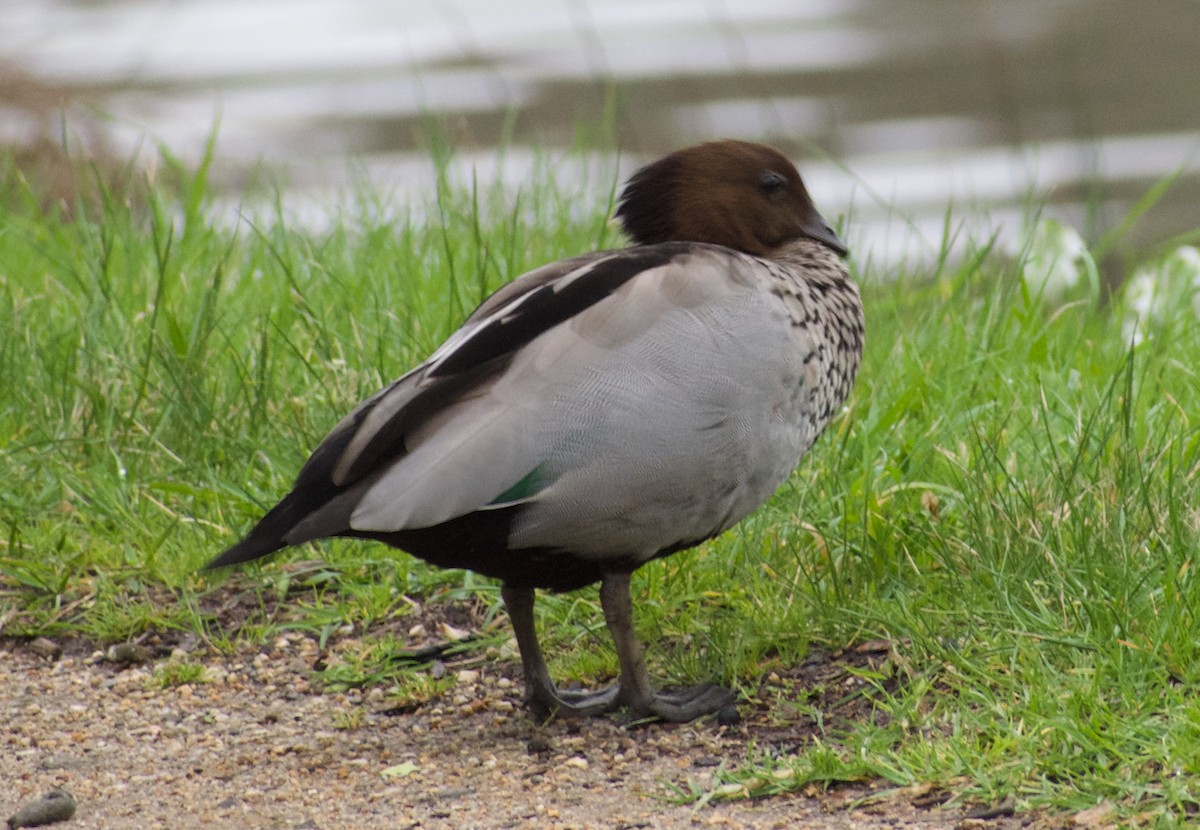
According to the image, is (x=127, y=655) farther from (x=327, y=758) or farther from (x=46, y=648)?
(x=327, y=758)

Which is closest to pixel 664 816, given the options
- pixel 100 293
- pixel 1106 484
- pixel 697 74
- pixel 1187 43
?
pixel 1106 484

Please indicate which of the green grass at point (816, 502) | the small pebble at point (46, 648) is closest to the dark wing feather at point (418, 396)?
the green grass at point (816, 502)

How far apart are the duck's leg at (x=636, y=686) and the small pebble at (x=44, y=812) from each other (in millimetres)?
1150

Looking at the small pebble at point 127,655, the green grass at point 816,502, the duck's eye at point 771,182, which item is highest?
the duck's eye at point 771,182

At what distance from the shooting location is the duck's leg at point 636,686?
3.68 metres

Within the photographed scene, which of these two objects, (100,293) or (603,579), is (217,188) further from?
(603,579)

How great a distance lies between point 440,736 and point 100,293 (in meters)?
2.28

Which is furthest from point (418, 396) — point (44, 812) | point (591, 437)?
point (44, 812)

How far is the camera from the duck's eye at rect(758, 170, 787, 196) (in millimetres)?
4121

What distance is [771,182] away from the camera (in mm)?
→ 4129

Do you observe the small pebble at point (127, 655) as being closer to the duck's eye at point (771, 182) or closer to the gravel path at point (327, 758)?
the gravel path at point (327, 758)

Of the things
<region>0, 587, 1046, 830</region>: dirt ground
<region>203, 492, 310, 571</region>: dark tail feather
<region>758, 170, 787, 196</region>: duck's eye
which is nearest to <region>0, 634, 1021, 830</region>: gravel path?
<region>0, 587, 1046, 830</region>: dirt ground

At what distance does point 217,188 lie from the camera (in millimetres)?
7133

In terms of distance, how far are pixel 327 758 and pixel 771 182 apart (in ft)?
5.55
